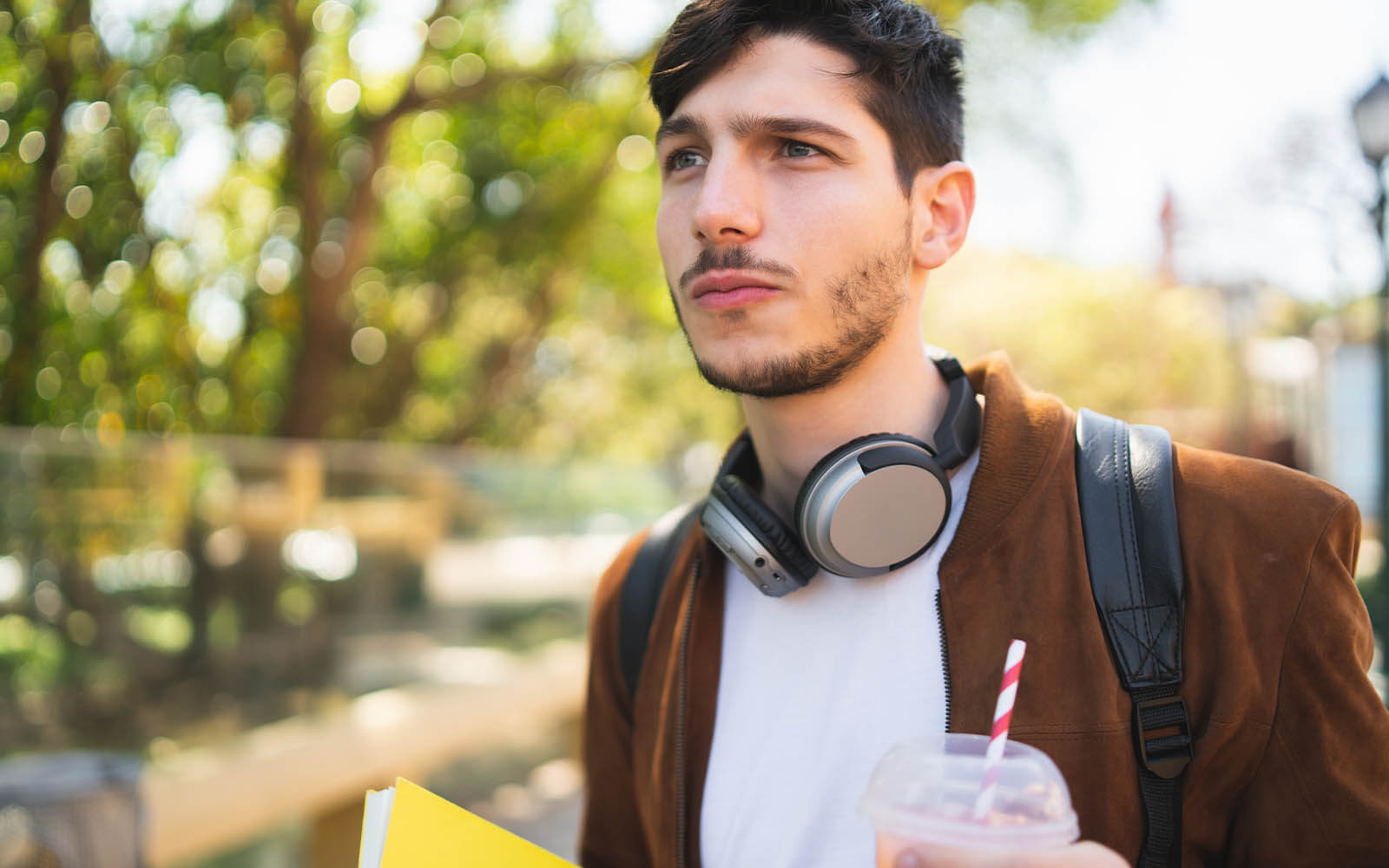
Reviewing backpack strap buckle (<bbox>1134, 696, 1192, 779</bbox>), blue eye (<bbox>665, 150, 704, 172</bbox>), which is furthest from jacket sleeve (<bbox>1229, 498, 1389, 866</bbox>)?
blue eye (<bbox>665, 150, 704, 172</bbox>)

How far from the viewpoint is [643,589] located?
2201mm

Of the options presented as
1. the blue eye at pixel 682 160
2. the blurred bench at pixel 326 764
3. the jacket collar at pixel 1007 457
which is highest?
the blue eye at pixel 682 160

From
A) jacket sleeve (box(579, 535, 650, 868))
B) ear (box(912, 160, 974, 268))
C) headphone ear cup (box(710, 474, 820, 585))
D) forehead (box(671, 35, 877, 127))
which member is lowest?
jacket sleeve (box(579, 535, 650, 868))

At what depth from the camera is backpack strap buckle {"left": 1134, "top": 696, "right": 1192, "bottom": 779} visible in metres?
1.51

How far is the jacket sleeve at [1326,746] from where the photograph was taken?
57.7 inches

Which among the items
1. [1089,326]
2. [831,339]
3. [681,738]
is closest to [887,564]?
[831,339]

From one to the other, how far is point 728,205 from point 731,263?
0.09 meters

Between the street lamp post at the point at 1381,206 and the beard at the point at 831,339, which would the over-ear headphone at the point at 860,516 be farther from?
the street lamp post at the point at 1381,206

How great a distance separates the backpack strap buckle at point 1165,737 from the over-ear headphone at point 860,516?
40 centimetres

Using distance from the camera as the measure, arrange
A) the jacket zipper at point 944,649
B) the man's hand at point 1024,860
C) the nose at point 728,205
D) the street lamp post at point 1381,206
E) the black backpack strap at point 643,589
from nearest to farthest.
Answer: the man's hand at point 1024,860, the jacket zipper at point 944,649, the nose at point 728,205, the black backpack strap at point 643,589, the street lamp post at point 1381,206

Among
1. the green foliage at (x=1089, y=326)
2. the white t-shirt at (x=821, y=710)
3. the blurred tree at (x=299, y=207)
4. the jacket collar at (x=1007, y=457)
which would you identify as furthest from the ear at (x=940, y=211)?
the green foliage at (x=1089, y=326)

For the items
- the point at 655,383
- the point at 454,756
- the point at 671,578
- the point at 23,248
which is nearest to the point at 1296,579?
the point at 671,578

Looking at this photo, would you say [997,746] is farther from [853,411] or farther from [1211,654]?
[853,411]

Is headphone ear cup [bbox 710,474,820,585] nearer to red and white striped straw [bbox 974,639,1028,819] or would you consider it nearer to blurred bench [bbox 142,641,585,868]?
red and white striped straw [bbox 974,639,1028,819]
